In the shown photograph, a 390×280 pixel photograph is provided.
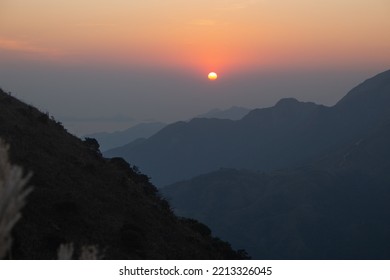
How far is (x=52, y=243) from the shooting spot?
29297mm

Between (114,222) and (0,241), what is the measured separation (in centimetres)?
2830

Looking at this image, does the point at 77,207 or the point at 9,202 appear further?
the point at 77,207

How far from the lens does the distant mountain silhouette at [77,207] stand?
102 ft

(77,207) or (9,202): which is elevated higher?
(77,207)

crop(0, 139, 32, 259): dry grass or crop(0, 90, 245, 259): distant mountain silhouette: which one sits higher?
crop(0, 90, 245, 259): distant mountain silhouette

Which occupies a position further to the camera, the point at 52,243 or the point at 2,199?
the point at 52,243

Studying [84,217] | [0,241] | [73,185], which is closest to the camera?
[0,241]

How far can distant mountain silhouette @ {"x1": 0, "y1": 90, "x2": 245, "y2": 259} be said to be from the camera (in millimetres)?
31188

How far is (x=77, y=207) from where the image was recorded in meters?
34.6

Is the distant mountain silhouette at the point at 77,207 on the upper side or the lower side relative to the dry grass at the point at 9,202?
upper

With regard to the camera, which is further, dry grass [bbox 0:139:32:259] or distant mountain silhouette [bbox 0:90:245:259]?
distant mountain silhouette [bbox 0:90:245:259]

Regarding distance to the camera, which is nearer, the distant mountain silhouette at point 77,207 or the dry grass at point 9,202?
the dry grass at point 9,202
